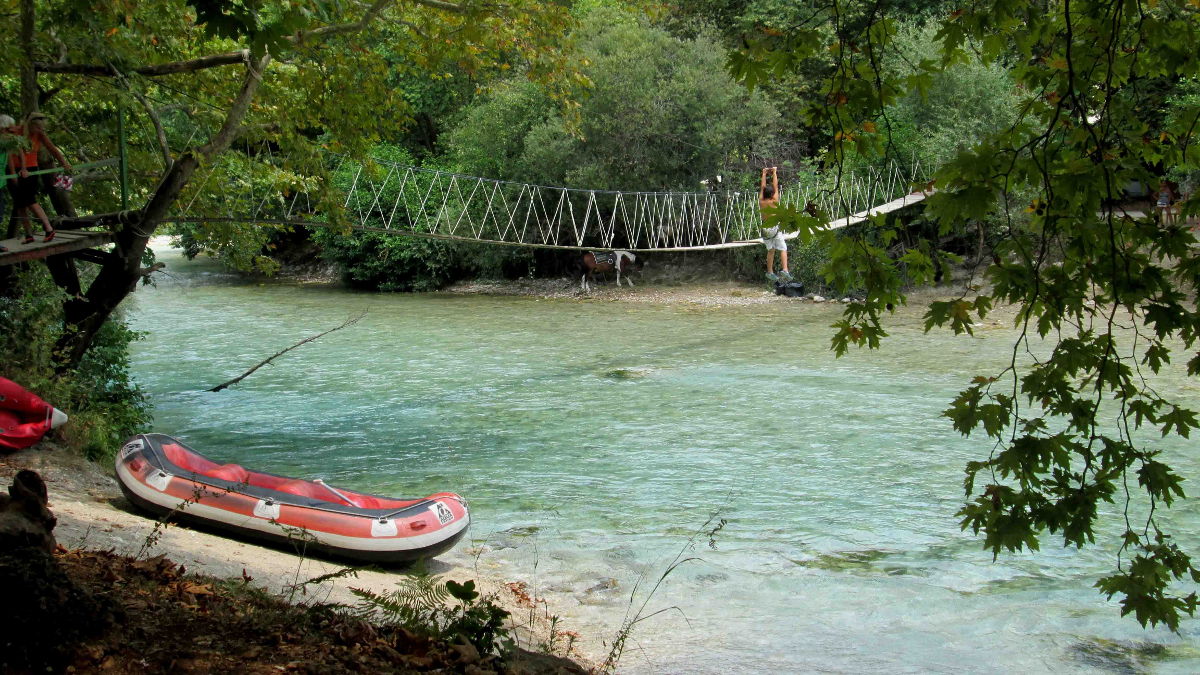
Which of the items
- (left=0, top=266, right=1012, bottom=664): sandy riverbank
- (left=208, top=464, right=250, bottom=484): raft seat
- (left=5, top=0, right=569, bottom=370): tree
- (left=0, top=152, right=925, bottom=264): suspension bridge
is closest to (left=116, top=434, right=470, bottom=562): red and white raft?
(left=208, top=464, right=250, bottom=484): raft seat

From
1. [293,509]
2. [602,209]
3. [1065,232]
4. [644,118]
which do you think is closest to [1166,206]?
[1065,232]

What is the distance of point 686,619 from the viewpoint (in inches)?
191

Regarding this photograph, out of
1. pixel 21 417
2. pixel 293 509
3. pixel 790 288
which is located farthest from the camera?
pixel 790 288

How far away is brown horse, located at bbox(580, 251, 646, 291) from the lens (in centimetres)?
1867

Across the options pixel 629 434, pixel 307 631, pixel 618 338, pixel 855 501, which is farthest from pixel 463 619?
pixel 618 338

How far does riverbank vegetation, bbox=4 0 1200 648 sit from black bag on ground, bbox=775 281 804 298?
99 centimetres

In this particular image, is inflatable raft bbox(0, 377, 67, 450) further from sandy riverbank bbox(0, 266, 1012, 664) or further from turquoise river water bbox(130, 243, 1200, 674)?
turquoise river water bbox(130, 243, 1200, 674)

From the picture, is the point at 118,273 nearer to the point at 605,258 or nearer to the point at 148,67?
the point at 148,67

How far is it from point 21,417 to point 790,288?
12.2 meters

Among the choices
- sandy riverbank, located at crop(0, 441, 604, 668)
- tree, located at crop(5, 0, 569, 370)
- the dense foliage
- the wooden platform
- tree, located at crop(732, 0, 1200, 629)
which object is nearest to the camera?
tree, located at crop(732, 0, 1200, 629)

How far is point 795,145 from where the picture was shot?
1881 centimetres

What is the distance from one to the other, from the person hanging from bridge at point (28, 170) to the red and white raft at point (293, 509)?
4.48 feet

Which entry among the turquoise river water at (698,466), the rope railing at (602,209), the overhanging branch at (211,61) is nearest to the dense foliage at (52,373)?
the turquoise river water at (698,466)

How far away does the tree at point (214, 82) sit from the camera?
21.1 ft
